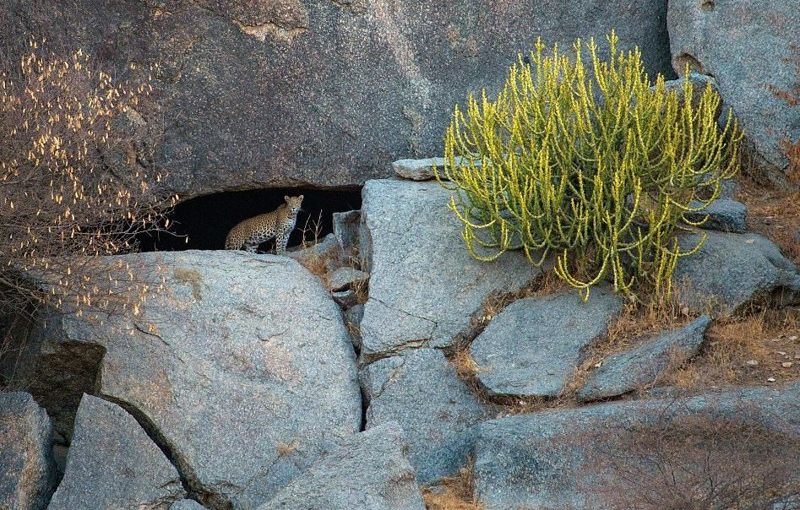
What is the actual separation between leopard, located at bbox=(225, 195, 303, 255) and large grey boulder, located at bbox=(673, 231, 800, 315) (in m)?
3.25

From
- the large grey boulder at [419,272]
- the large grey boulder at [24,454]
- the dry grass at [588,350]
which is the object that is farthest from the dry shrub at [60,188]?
the dry grass at [588,350]

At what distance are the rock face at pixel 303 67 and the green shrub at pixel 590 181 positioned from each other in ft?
3.97

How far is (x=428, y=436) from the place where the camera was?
893cm

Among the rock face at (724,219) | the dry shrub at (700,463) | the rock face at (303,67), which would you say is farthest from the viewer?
the rock face at (303,67)

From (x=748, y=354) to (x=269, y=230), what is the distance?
4.14 meters

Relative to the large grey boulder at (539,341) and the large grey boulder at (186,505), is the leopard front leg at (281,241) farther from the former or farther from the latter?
the large grey boulder at (186,505)

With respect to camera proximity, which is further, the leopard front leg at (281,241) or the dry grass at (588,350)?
the leopard front leg at (281,241)

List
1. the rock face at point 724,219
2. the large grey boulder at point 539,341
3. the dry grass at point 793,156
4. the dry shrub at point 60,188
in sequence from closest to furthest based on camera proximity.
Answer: the dry shrub at point 60,188 → the large grey boulder at point 539,341 → the rock face at point 724,219 → the dry grass at point 793,156

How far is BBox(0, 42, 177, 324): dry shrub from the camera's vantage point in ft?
27.7

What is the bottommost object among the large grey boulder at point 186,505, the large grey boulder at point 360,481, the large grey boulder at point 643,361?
the large grey boulder at point 186,505

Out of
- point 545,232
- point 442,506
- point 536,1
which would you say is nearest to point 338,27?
point 536,1

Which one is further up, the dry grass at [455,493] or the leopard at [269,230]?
the leopard at [269,230]

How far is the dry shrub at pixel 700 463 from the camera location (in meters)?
7.58

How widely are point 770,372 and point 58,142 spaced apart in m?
4.57
